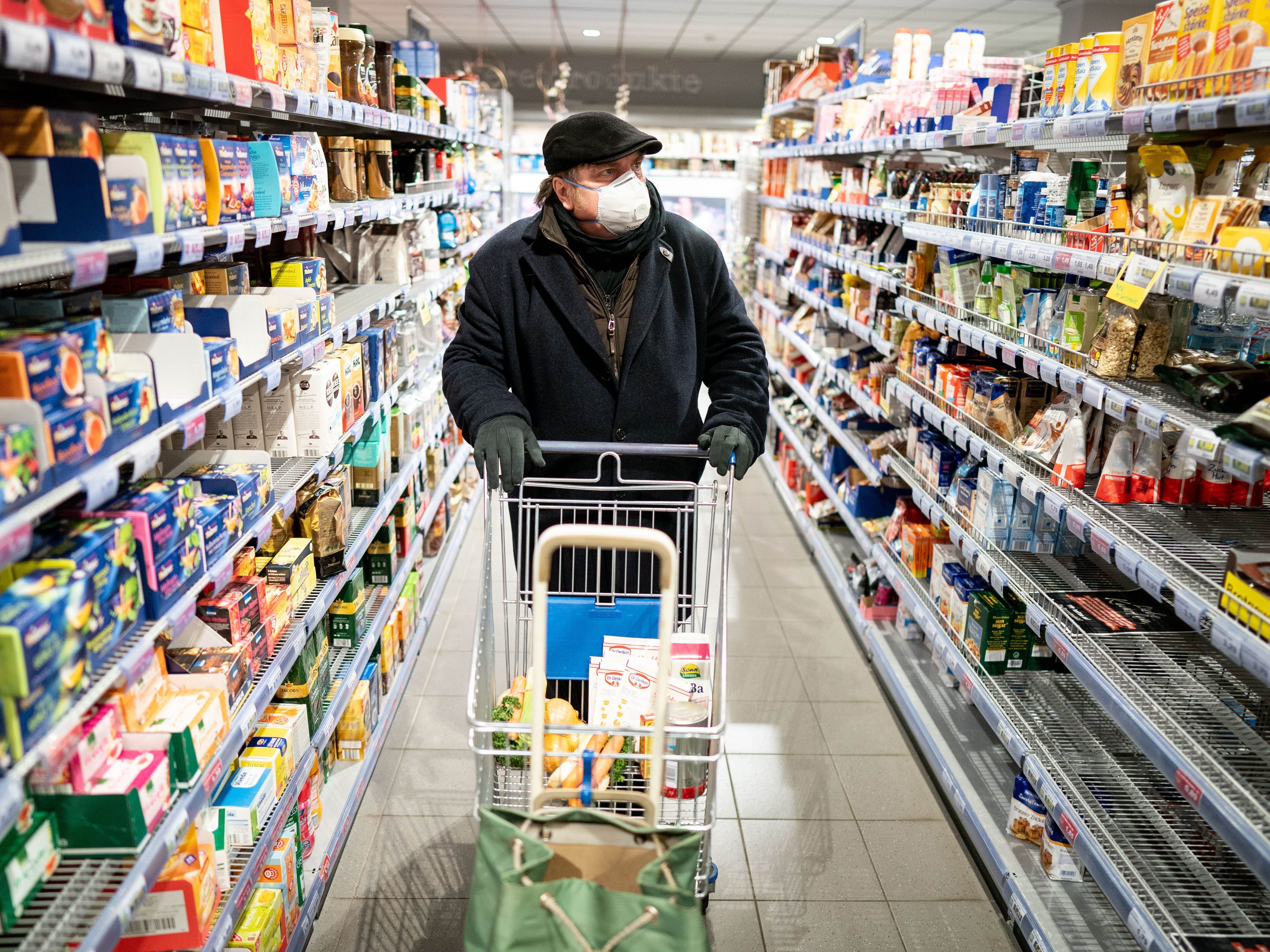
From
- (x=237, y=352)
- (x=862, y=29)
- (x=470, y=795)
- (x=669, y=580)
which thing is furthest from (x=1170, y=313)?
(x=862, y=29)

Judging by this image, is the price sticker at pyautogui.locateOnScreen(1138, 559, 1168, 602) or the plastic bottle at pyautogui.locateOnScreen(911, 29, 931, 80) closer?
the price sticker at pyautogui.locateOnScreen(1138, 559, 1168, 602)

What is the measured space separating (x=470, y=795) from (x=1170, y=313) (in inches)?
104

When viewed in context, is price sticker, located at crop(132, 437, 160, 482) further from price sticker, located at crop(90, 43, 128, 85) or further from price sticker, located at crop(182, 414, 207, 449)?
price sticker, located at crop(90, 43, 128, 85)

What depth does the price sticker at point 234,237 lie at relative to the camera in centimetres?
215

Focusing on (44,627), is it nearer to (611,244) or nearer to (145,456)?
(145,456)

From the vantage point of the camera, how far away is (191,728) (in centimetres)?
190

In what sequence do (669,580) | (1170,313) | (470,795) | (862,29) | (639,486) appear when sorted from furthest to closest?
(862,29), (470,795), (1170,313), (639,486), (669,580)

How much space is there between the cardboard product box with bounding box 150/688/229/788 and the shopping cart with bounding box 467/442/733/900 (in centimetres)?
56

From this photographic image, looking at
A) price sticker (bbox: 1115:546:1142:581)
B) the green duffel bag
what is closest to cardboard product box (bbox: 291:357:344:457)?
the green duffel bag

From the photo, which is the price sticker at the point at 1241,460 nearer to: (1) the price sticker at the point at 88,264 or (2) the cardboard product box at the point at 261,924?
(1) the price sticker at the point at 88,264

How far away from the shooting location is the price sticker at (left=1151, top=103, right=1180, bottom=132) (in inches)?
83.2

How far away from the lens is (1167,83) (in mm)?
2180

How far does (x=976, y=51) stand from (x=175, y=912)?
4.77m

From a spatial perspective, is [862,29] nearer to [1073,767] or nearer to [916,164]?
[916,164]
